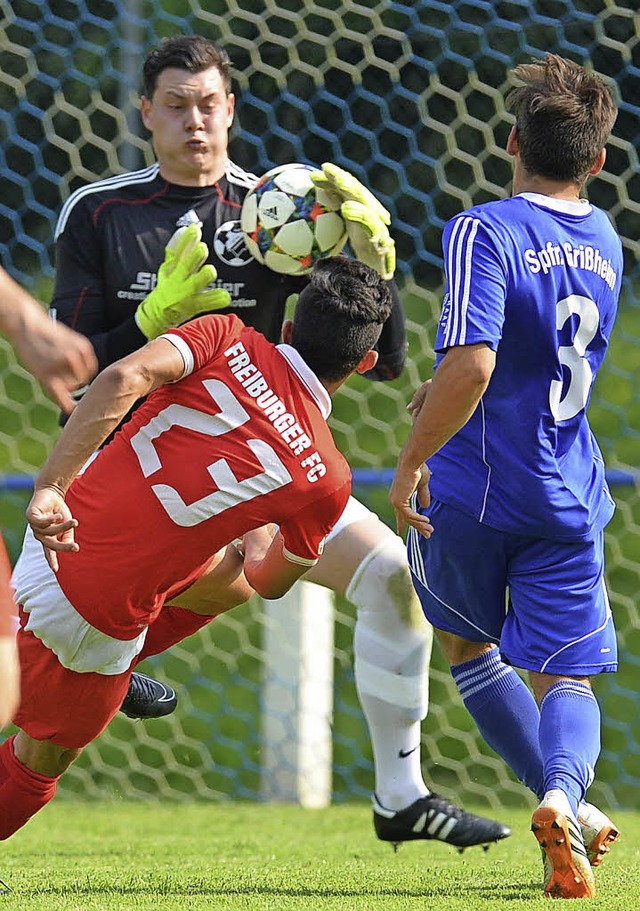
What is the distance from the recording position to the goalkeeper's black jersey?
3.36 meters

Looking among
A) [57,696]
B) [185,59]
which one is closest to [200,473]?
[57,696]

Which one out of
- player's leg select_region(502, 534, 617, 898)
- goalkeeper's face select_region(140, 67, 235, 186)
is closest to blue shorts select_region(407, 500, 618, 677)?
player's leg select_region(502, 534, 617, 898)

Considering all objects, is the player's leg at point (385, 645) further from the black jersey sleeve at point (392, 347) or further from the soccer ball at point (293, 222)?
the soccer ball at point (293, 222)

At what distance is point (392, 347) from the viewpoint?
→ 341 centimetres

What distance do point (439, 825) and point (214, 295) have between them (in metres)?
1.22

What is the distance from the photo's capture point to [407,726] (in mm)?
3262

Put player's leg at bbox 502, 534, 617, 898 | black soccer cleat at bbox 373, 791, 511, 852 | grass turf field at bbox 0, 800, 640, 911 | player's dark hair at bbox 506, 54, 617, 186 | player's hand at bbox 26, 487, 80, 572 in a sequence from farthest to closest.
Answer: black soccer cleat at bbox 373, 791, 511, 852, player's dark hair at bbox 506, 54, 617, 186, player's leg at bbox 502, 534, 617, 898, grass turf field at bbox 0, 800, 640, 911, player's hand at bbox 26, 487, 80, 572

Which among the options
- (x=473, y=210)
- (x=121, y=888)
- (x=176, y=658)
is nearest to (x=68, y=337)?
(x=473, y=210)

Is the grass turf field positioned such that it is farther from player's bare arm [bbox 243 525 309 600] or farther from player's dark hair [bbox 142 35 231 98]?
player's dark hair [bbox 142 35 231 98]

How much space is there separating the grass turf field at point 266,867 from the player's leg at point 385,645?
194mm

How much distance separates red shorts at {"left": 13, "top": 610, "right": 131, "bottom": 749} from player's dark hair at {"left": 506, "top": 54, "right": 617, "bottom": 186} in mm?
1220

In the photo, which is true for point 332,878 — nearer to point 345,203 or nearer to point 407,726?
point 407,726

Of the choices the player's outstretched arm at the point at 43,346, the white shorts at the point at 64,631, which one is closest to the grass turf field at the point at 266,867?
the white shorts at the point at 64,631

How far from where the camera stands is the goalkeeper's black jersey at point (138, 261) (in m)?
3.36
